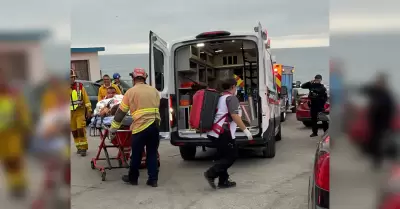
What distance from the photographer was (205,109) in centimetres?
538

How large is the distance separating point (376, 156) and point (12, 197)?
1108 millimetres

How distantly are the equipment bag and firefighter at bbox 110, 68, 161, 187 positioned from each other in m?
0.58

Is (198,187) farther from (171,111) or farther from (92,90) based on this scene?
(92,90)

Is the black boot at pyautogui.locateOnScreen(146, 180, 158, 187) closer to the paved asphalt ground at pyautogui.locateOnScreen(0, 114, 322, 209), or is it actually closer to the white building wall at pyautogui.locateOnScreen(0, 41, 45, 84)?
the paved asphalt ground at pyautogui.locateOnScreen(0, 114, 322, 209)

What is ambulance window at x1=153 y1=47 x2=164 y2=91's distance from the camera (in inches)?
282

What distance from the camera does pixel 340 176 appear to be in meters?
1.31

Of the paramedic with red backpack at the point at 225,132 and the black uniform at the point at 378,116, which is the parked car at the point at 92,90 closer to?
the paramedic with red backpack at the point at 225,132

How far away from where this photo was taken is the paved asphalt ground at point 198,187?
16.0ft

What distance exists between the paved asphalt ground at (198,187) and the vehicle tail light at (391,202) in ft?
10.7

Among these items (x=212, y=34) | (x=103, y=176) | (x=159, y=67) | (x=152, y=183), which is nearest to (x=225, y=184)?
(x=152, y=183)

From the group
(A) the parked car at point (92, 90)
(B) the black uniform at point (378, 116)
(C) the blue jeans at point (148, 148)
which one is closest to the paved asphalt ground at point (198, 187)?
(C) the blue jeans at point (148, 148)

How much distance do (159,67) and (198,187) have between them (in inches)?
106

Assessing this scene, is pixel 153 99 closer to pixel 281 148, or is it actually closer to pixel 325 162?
pixel 325 162

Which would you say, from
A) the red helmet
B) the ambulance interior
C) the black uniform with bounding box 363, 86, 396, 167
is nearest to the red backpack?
the ambulance interior
